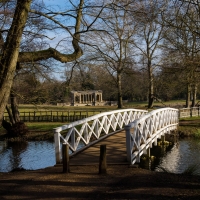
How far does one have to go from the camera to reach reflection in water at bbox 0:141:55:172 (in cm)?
1404

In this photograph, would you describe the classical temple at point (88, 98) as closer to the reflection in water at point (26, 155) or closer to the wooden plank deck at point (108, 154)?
the reflection in water at point (26, 155)

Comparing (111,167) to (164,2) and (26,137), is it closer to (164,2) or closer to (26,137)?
(164,2)

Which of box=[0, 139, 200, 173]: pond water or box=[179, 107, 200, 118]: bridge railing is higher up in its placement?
box=[179, 107, 200, 118]: bridge railing

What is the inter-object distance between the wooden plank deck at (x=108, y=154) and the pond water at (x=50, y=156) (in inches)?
73.4

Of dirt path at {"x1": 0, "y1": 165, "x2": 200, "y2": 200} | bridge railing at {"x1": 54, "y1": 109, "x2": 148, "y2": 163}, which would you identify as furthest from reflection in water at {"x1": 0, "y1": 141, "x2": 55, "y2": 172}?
dirt path at {"x1": 0, "y1": 165, "x2": 200, "y2": 200}

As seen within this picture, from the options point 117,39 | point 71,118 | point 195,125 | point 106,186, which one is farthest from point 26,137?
point 106,186

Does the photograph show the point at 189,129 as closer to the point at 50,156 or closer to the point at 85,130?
the point at 50,156

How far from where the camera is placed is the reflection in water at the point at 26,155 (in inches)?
553

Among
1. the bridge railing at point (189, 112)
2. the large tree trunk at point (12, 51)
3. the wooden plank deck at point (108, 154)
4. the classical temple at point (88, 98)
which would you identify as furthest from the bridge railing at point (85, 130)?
the classical temple at point (88, 98)

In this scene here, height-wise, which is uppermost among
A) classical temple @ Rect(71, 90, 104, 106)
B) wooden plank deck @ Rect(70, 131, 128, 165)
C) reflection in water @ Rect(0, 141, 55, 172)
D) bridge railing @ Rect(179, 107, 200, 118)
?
classical temple @ Rect(71, 90, 104, 106)

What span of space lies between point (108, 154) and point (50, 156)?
6470mm

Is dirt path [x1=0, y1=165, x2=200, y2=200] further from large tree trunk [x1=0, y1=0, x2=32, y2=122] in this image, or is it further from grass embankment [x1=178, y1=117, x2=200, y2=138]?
grass embankment [x1=178, y1=117, x2=200, y2=138]

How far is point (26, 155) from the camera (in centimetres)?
1648

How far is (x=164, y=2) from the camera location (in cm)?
1620
